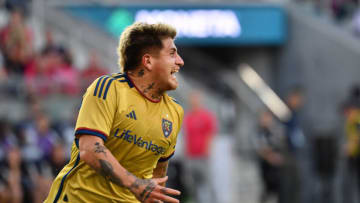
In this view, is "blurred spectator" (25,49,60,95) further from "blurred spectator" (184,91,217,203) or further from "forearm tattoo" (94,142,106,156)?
"forearm tattoo" (94,142,106,156)

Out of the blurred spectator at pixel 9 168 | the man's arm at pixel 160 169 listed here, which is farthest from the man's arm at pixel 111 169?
the blurred spectator at pixel 9 168

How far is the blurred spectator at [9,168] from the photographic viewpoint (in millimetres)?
10180

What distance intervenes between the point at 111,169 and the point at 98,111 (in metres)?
0.38

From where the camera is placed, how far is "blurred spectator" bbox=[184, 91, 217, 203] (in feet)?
41.3

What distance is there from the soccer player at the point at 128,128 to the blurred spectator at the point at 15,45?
28.9 feet

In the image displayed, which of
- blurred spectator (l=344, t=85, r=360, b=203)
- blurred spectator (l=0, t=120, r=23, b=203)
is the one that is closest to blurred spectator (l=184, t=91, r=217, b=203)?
blurred spectator (l=344, t=85, r=360, b=203)

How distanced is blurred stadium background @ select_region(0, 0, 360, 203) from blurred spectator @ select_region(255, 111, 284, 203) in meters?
0.06

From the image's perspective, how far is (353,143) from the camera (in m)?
12.6

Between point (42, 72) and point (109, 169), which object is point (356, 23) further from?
point (109, 169)

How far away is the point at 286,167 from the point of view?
12539mm

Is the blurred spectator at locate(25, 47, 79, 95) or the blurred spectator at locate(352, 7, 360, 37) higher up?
the blurred spectator at locate(352, 7, 360, 37)

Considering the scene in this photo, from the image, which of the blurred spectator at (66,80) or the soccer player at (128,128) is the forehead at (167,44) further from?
the blurred spectator at (66,80)

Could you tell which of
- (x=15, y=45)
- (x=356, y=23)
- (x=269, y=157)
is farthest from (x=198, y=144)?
(x=356, y=23)

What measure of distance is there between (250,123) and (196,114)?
3231 mm
